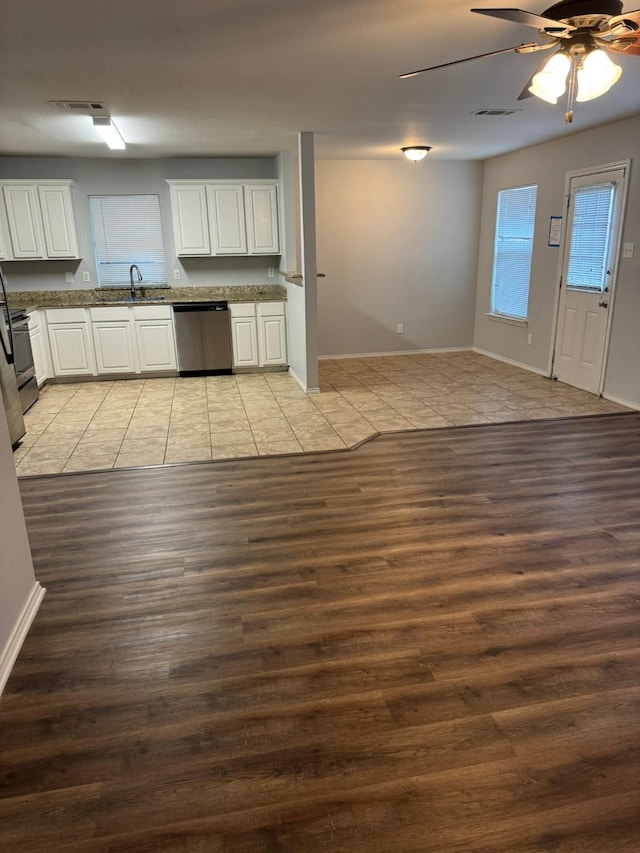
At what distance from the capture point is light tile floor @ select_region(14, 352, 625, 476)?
4395 mm

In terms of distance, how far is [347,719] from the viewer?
74.1 inches

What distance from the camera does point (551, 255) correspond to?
6277mm

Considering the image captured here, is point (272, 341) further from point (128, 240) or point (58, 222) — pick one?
point (58, 222)

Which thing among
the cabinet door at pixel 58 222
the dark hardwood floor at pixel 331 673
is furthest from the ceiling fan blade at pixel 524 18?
the cabinet door at pixel 58 222

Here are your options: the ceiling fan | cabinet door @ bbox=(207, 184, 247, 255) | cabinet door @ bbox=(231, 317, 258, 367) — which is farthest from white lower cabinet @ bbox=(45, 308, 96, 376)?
the ceiling fan

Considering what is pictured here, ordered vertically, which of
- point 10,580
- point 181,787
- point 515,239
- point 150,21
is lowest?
point 181,787

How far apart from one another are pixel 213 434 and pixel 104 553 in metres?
1.89

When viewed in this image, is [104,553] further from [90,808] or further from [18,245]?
[18,245]

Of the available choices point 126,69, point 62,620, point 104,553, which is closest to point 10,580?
point 62,620

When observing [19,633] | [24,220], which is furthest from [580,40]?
[24,220]

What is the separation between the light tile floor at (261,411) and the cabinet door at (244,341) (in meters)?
0.18

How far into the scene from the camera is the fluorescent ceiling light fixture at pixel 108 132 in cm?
445

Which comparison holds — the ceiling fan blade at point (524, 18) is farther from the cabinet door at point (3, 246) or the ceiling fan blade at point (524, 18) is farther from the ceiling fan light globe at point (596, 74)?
the cabinet door at point (3, 246)

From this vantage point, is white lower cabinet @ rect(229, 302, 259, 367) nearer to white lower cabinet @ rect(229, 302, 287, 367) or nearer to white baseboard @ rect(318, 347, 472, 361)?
white lower cabinet @ rect(229, 302, 287, 367)
